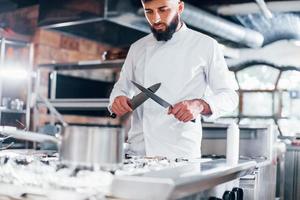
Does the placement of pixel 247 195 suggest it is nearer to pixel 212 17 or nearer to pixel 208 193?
pixel 208 193

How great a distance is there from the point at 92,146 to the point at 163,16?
1.11 m

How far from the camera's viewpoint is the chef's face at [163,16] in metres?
2.10

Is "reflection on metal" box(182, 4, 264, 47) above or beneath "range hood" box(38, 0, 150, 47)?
above

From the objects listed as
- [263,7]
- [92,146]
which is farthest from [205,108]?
[263,7]

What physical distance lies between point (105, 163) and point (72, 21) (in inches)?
141

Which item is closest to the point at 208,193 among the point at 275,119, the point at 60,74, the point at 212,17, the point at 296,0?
the point at 212,17

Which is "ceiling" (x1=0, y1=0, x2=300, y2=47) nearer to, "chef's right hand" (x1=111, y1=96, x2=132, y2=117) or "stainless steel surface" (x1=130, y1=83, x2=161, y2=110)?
Result: "chef's right hand" (x1=111, y1=96, x2=132, y2=117)

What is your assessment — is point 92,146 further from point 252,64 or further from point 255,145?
point 252,64

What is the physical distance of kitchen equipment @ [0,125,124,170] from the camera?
1.18 m

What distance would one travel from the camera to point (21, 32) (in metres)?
6.25

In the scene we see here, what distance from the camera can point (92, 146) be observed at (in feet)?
3.86

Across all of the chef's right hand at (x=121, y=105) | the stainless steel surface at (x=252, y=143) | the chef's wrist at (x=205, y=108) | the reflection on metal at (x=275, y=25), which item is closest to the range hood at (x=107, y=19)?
the reflection on metal at (x=275, y=25)

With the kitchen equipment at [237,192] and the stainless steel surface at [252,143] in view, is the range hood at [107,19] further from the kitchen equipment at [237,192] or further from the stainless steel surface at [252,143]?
the kitchen equipment at [237,192]

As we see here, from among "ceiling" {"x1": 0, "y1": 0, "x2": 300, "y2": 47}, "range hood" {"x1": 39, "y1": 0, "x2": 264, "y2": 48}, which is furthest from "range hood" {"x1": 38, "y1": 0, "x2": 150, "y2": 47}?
"ceiling" {"x1": 0, "y1": 0, "x2": 300, "y2": 47}
